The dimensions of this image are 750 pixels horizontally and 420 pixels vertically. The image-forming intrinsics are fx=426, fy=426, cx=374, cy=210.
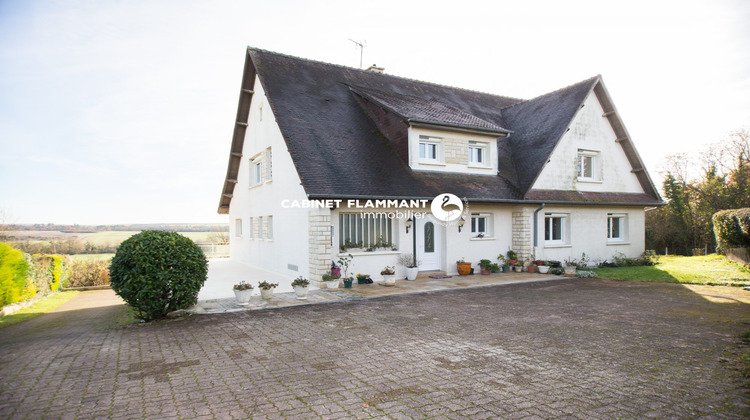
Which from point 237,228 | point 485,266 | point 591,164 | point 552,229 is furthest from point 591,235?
point 237,228

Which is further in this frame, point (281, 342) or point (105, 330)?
point (105, 330)

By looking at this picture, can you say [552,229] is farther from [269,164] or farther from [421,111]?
[269,164]

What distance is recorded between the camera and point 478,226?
15.9 meters

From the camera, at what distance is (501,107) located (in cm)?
2239

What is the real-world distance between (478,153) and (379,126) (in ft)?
13.2

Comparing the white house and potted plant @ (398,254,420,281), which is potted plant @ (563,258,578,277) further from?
potted plant @ (398,254,420,281)

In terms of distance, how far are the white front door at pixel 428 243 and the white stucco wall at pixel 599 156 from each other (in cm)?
463

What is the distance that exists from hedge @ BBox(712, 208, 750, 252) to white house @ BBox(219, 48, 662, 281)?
280 cm

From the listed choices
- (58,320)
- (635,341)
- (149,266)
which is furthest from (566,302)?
(58,320)

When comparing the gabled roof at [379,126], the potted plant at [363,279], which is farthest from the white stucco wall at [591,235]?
the potted plant at [363,279]

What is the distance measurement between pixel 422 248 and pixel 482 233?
2715mm


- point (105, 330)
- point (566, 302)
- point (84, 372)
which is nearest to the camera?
point (84, 372)

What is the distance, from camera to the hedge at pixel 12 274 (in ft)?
32.4

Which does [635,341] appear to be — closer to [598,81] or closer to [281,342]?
[281,342]
